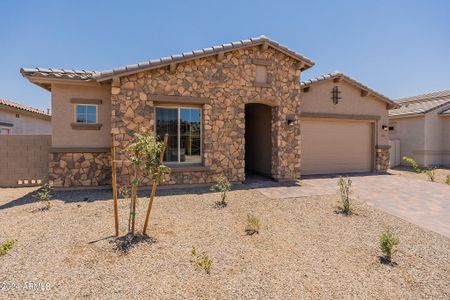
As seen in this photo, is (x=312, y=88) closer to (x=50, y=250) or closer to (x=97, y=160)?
(x=97, y=160)

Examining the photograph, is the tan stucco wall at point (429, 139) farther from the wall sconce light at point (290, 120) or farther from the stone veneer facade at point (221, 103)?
the wall sconce light at point (290, 120)

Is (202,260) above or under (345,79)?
under

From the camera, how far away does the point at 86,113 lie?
8672 millimetres

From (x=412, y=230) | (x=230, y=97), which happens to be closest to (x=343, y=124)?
(x=230, y=97)

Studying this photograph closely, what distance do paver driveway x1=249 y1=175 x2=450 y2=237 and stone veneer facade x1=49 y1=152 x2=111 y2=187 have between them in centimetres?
557

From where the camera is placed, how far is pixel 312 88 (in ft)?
38.9

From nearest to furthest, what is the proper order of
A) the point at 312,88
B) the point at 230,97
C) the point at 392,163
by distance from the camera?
the point at 230,97, the point at 312,88, the point at 392,163

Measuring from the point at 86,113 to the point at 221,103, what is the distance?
15.7 feet

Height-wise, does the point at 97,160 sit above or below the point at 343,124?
below

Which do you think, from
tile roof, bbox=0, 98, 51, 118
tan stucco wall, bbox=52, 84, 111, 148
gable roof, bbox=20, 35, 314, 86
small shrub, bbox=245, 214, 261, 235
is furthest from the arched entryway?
tile roof, bbox=0, 98, 51, 118

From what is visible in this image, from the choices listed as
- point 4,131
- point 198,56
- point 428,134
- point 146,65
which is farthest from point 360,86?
point 4,131

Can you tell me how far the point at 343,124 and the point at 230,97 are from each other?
6.73 m

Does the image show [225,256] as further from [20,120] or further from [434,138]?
[434,138]

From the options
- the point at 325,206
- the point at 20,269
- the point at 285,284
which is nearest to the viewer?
the point at 285,284
